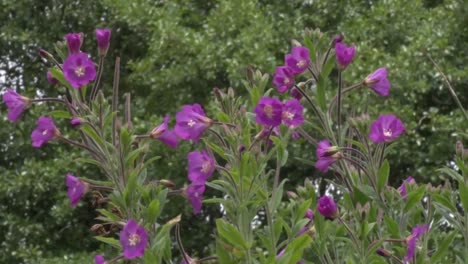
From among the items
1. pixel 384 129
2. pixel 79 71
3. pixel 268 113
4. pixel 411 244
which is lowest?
pixel 411 244

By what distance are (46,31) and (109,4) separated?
1099mm

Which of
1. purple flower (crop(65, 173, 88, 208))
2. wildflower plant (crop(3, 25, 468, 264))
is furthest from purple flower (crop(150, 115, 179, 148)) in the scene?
purple flower (crop(65, 173, 88, 208))

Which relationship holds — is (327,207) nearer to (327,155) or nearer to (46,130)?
(327,155)

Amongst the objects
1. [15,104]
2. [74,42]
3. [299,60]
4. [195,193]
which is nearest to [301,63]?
[299,60]

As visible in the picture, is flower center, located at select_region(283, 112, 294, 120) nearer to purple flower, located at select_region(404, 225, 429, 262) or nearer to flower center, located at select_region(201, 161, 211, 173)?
flower center, located at select_region(201, 161, 211, 173)

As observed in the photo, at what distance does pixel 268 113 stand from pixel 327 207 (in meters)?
0.24

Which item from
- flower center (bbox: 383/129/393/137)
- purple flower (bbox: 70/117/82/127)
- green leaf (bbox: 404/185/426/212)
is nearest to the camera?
purple flower (bbox: 70/117/82/127)

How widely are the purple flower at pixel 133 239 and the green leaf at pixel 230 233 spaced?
0.13m

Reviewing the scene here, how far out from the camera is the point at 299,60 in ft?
6.91

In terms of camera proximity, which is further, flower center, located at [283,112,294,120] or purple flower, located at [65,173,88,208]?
flower center, located at [283,112,294,120]

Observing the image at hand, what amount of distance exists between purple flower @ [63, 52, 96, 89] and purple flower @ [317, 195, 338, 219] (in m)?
0.52

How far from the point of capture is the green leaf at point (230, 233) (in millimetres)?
1781

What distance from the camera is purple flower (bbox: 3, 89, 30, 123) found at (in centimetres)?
217

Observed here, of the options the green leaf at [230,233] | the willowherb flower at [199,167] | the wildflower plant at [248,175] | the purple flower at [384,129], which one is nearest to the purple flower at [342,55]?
the wildflower plant at [248,175]
